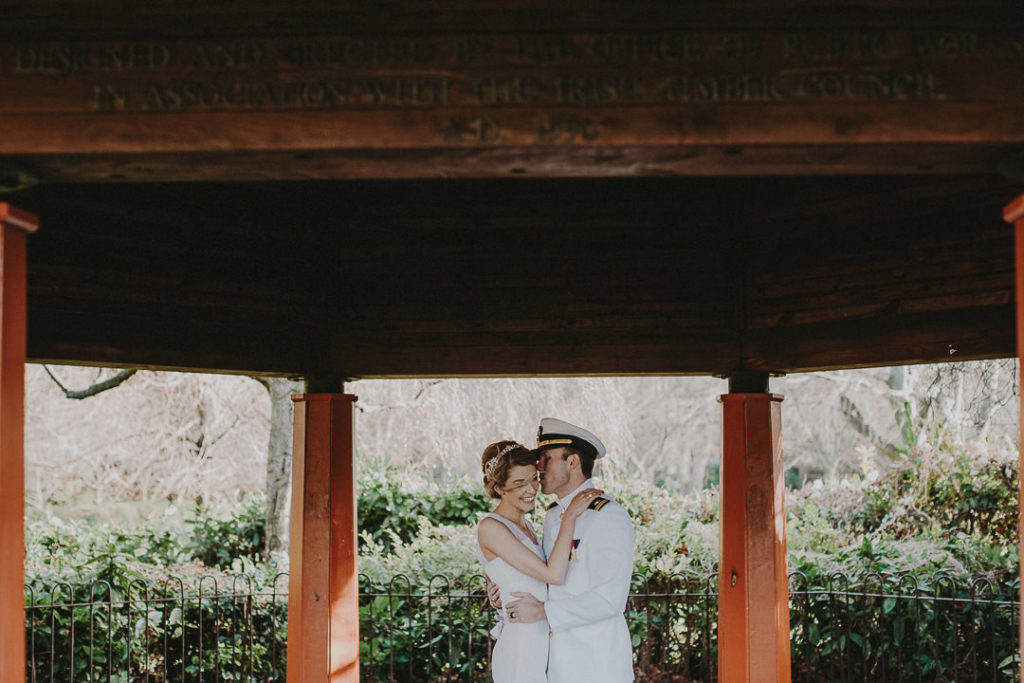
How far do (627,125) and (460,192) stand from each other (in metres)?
3.79

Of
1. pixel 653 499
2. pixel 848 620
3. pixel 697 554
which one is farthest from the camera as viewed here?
pixel 653 499

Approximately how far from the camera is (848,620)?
296 inches

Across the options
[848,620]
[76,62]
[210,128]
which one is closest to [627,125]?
[210,128]

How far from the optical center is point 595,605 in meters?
4.93

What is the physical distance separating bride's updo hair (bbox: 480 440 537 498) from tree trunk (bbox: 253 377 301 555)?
6268 millimetres

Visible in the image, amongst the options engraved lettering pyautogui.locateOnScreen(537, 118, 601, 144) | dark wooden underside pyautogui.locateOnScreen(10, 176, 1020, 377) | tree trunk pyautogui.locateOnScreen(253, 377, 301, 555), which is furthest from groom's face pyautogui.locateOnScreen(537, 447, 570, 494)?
tree trunk pyautogui.locateOnScreen(253, 377, 301, 555)

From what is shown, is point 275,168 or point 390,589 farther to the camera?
point 390,589

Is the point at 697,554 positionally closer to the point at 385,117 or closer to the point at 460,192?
the point at 460,192

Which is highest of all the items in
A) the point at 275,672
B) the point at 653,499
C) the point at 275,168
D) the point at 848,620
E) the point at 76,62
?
the point at 76,62

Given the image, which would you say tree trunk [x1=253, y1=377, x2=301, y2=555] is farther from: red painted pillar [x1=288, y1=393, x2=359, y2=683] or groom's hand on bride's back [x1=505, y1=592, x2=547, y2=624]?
groom's hand on bride's back [x1=505, y1=592, x2=547, y2=624]

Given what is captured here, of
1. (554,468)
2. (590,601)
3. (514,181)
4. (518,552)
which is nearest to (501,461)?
(554,468)

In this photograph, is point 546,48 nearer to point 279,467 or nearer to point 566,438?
point 566,438

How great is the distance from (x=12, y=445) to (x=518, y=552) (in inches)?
→ 108

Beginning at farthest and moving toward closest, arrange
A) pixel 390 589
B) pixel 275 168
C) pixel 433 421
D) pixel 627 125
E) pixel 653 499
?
pixel 433 421
pixel 653 499
pixel 390 589
pixel 275 168
pixel 627 125
